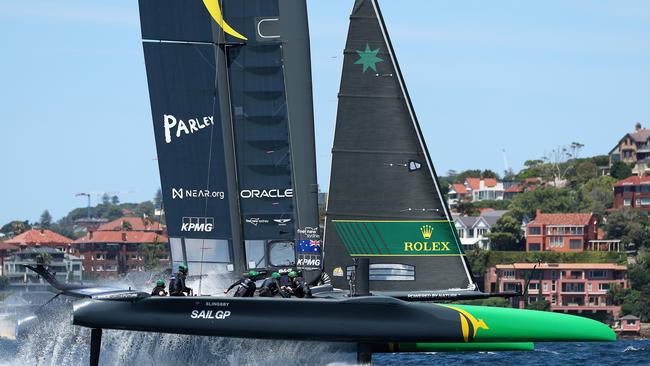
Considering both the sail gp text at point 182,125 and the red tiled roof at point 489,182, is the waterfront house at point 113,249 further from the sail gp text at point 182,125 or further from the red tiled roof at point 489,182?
the sail gp text at point 182,125

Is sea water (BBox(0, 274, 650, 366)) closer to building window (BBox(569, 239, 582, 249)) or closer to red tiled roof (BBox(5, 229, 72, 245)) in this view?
building window (BBox(569, 239, 582, 249))

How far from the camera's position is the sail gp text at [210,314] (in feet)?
82.6

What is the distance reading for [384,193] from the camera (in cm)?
2750

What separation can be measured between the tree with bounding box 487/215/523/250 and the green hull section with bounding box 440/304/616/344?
84986mm

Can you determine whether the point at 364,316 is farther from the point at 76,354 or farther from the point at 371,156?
the point at 76,354

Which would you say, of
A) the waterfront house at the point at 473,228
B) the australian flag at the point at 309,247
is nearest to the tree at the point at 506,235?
the waterfront house at the point at 473,228

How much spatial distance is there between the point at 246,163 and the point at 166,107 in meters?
2.00

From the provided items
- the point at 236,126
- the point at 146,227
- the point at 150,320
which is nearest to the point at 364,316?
the point at 150,320

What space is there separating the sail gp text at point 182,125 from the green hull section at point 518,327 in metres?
6.73

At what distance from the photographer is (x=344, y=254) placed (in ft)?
90.5

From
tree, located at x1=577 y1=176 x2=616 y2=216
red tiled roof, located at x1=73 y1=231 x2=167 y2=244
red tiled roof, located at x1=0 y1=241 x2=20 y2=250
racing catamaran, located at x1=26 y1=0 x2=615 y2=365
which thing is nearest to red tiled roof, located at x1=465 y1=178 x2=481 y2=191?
tree, located at x1=577 y1=176 x2=616 y2=216

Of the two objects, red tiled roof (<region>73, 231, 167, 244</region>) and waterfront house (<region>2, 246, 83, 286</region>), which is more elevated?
red tiled roof (<region>73, 231, 167, 244</region>)

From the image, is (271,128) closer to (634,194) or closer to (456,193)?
(634,194)

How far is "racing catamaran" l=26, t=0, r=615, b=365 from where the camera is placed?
82.4 feet
